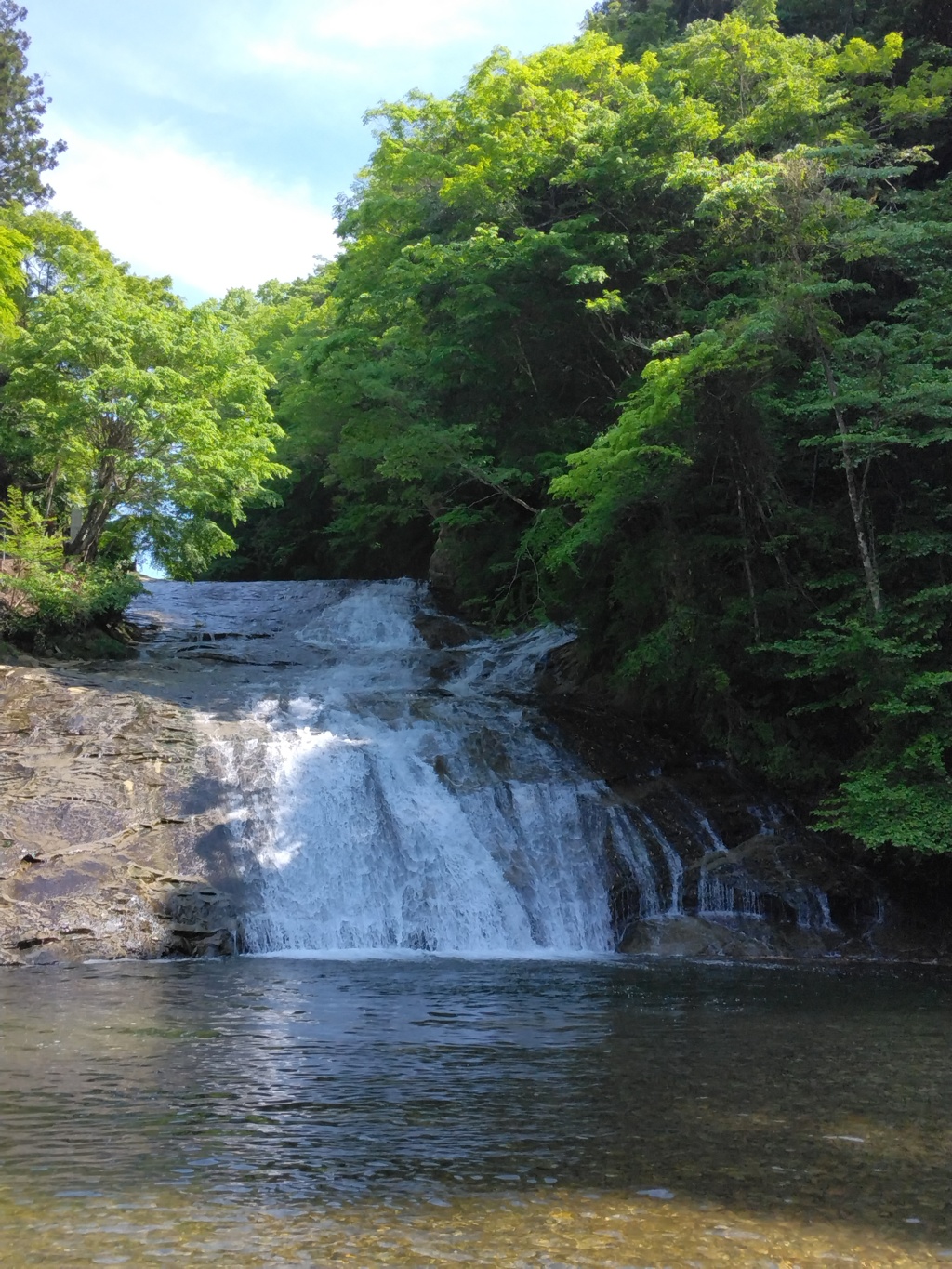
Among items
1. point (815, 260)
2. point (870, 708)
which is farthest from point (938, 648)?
point (815, 260)

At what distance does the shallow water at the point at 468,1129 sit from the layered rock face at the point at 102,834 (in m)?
2.08

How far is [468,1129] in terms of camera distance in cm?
502

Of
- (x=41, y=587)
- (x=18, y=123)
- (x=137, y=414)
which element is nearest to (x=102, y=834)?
(x=41, y=587)

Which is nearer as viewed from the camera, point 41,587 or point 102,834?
point 102,834

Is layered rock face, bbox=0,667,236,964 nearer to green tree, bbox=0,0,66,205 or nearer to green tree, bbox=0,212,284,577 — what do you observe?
green tree, bbox=0,212,284,577

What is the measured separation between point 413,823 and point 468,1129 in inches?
332

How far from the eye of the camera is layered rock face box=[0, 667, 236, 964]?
35.7 ft

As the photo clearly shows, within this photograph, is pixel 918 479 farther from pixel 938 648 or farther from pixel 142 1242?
pixel 142 1242

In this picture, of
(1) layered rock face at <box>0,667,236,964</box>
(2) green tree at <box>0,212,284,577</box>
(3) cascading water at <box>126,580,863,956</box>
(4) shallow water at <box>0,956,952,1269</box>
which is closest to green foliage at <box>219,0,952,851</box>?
(3) cascading water at <box>126,580,863,956</box>

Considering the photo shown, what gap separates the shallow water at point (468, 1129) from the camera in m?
3.71

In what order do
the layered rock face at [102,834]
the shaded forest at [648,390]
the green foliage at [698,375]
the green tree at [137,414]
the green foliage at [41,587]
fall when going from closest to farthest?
the layered rock face at [102,834], the green foliage at [698,375], the shaded forest at [648,390], the green tree at [137,414], the green foliage at [41,587]

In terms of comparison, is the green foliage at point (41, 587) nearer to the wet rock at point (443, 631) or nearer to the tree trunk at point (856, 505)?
the wet rock at point (443, 631)

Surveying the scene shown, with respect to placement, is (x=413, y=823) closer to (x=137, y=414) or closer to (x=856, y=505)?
(x=856, y=505)

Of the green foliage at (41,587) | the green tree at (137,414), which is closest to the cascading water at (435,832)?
the green foliage at (41,587)
